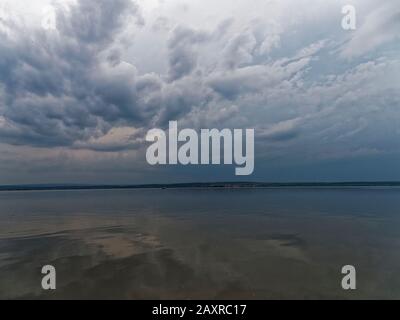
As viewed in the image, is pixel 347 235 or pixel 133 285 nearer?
pixel 133 285

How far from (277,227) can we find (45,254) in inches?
720

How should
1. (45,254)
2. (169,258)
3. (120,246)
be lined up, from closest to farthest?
1. (169,258)
2. (45,254)
3. (120,246)

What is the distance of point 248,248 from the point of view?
58.1 feet

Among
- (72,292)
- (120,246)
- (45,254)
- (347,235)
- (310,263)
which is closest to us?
(72,292)

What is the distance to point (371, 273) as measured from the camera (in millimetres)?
13469

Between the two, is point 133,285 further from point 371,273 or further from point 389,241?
point 389,241
